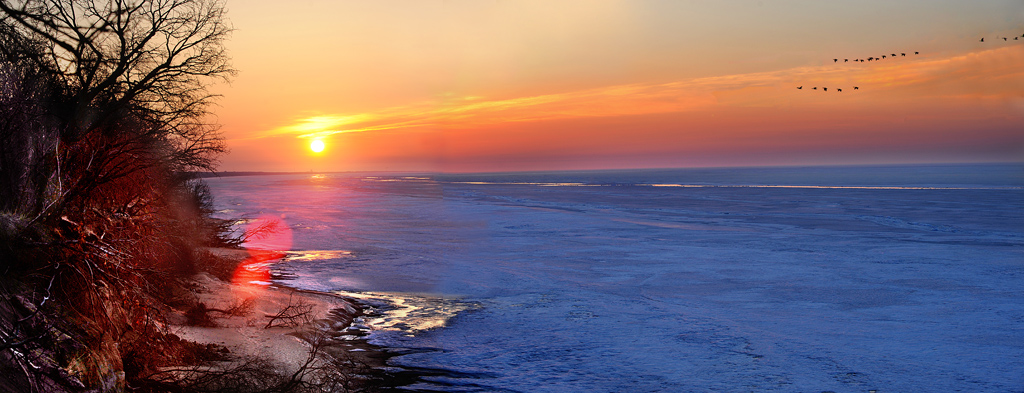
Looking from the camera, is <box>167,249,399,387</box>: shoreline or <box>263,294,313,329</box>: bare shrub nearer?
<box>167,249,399,387</box>: shoreline

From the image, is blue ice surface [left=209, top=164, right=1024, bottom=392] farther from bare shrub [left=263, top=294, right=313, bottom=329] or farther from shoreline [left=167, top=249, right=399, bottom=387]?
bare shrub [left=263, top=294, right=313, bottom=329]

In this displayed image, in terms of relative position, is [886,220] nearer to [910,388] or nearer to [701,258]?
[701,258]

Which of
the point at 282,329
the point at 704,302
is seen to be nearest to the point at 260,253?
the point at 282,329

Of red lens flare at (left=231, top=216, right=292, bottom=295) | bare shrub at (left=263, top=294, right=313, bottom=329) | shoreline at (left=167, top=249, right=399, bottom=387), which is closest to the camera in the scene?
shoreline at (left=167, top=249, right=399, bottom=387)

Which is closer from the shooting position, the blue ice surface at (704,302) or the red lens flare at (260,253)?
the blue ice surface at (704,302)

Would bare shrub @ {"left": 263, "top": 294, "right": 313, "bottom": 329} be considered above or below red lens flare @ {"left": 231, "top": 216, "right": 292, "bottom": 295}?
above

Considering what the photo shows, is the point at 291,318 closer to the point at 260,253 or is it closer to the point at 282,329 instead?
the point at 282,329

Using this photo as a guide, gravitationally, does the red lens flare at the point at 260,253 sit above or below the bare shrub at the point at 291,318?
below

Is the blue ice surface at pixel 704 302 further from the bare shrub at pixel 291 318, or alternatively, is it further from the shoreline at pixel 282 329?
the bare shrub at pixel 291 318

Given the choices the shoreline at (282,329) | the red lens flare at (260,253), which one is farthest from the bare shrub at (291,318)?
the red lens flare at (260,253)

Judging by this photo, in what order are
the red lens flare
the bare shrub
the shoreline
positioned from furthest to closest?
the red lens flare
the bare shrub
the shoreline

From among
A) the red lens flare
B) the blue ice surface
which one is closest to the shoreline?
the blue ice surface

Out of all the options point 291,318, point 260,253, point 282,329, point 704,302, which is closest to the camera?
point 282,329

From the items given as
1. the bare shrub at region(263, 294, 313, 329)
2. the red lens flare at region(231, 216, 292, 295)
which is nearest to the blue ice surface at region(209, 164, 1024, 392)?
the red lens flare at region(231, 216, 292, 295)
